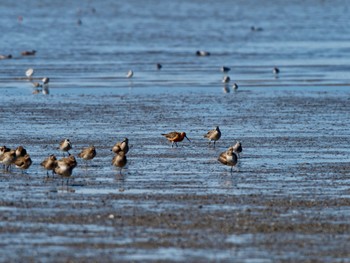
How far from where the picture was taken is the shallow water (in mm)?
12234

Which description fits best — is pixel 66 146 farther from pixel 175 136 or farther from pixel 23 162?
pixel 175 136

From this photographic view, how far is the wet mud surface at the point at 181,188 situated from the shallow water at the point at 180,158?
0.03 meters

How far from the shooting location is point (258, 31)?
68188 mm

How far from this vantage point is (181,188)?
15938mm

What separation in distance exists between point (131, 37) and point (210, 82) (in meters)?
25.4

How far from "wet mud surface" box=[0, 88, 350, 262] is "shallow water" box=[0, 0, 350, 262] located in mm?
27

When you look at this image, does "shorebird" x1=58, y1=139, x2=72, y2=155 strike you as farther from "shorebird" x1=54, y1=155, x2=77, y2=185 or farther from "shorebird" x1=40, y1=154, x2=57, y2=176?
"shorebird" x1=54, y1=155, x2=77, y2=185

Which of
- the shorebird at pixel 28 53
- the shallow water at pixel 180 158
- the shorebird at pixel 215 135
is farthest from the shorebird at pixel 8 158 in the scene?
the shorebird at pixel 28 53

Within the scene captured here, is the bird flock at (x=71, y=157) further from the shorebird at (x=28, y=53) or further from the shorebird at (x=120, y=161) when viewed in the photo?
the shorebird at (x=28, y=53)

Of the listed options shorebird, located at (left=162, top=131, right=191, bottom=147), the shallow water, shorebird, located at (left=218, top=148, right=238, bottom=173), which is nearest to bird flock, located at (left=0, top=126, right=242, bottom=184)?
shorebird, located at (left=218, top=148, right=238, bottom=173)

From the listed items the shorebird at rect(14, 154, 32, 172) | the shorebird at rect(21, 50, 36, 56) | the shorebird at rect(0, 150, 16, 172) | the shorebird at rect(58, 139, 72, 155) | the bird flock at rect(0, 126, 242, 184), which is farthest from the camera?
the shorebird at rect(21, 50, 36, 56)

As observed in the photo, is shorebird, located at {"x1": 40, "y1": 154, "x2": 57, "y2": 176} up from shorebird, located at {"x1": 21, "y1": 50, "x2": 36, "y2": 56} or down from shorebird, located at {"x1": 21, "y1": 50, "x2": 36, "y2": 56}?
down

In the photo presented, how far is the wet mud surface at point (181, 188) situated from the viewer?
11.9m

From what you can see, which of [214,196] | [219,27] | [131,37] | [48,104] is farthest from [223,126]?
[219,27]
